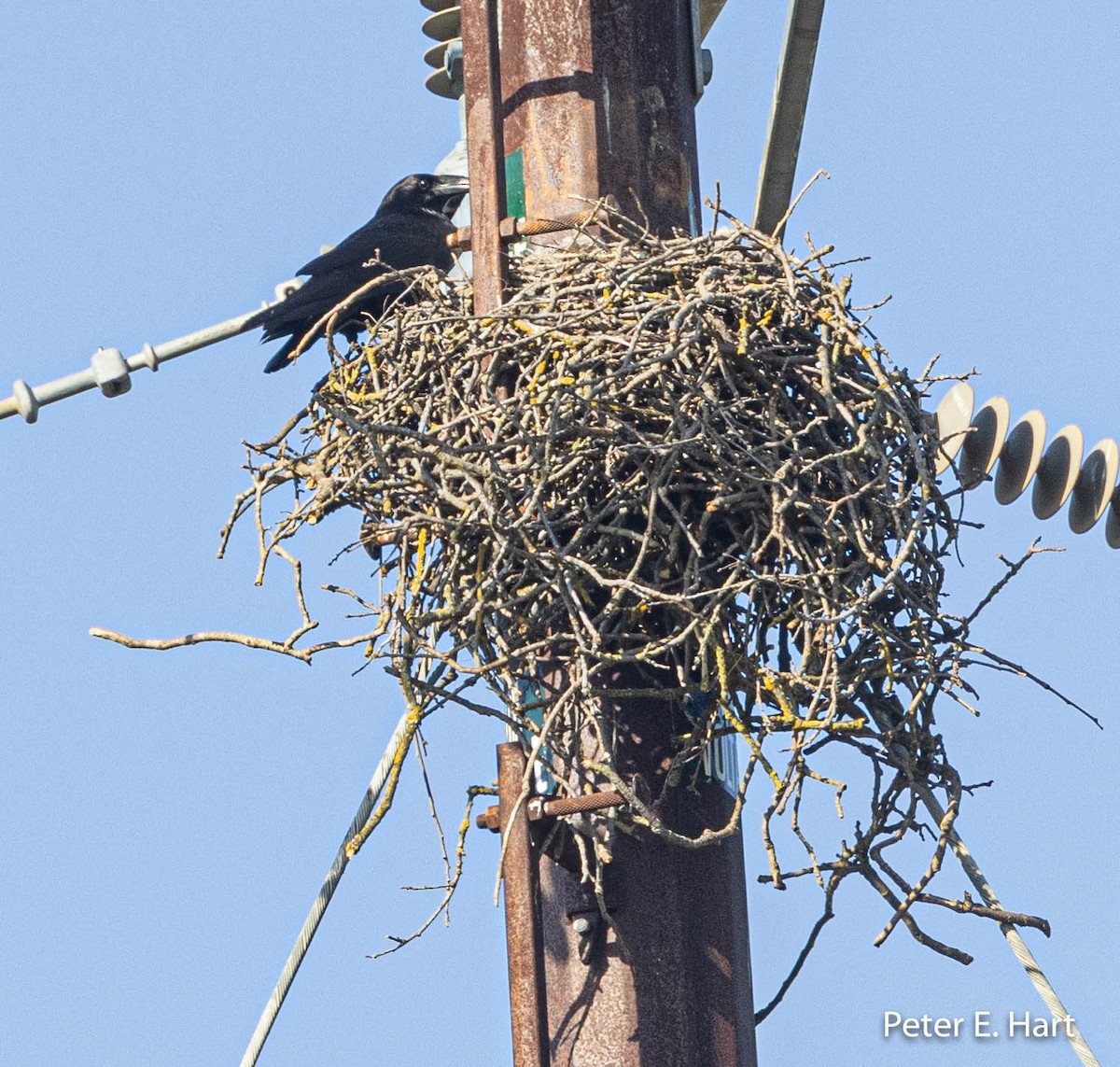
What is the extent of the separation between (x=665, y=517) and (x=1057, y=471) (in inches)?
42.6

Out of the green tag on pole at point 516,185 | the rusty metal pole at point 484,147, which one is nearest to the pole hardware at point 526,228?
the rusty metal pole at point 484,147

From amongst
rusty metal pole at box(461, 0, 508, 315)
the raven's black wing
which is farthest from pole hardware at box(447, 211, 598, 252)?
the raven's black wing

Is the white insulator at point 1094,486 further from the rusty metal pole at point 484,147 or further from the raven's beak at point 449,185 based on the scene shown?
the raven's beak at point 449,185

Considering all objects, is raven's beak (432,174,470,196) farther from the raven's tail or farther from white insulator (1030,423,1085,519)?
white insulator (1030,423,1085,519)

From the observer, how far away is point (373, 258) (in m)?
6.56

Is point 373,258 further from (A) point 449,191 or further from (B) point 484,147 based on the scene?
(A) point 449,191

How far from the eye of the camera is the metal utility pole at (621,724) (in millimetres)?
4648

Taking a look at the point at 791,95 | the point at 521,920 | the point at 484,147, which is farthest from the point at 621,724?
the point at 791,95

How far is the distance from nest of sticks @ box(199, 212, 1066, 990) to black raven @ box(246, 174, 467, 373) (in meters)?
0.98

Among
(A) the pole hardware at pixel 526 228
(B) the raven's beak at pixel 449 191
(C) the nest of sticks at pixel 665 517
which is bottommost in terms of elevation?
(C) the nest of sticks at pixel 665 517

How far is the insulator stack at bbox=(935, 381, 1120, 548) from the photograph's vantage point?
5.47 metres

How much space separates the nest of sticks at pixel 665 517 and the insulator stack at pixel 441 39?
2.30m

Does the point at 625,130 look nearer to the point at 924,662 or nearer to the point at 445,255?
the point at 924,662

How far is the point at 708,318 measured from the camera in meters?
5.11
